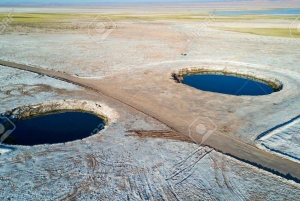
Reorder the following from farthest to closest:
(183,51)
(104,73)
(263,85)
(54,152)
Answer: (183,51)
(104,73)
(263,85)
(54,152)

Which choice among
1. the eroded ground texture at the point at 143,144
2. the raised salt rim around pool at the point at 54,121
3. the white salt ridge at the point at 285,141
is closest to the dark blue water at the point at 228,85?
the eroded ground texture at the point at 143,144

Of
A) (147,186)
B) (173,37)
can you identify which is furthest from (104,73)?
(173,37)

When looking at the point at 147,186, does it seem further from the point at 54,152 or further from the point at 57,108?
the point at 57,108

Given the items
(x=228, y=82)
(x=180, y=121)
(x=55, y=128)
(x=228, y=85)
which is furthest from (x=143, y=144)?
(x=228, y=82)

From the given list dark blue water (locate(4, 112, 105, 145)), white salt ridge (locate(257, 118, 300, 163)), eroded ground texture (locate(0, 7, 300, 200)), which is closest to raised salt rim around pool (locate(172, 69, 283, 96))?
eroded ground texture (locate(0, 7, 300, 200))

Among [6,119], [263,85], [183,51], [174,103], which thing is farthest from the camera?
[183,51]

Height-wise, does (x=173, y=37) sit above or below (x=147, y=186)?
above
